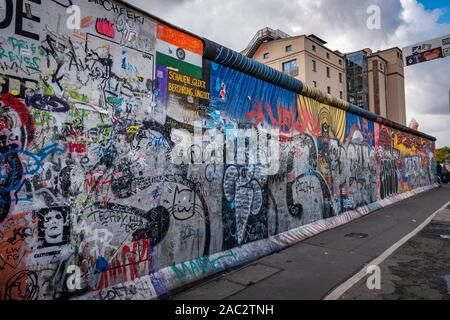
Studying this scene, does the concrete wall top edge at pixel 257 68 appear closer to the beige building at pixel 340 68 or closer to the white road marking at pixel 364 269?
the white road marking at pixel 364 269

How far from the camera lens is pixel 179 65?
4.50 m

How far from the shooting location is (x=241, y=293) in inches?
154

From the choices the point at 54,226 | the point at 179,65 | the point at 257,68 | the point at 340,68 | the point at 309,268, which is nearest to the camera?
the point at 54,226

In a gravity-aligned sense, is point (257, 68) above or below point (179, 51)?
above

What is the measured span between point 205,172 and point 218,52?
7.08ft

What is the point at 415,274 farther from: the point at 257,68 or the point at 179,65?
the point at 179,65

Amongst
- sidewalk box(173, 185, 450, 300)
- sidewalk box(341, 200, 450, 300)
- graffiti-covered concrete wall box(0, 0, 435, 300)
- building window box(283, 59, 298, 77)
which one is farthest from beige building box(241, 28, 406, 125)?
graffiti-covered concrete wall box(0, 0, 435, 300)

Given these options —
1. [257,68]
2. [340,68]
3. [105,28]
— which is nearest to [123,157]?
[105,28]

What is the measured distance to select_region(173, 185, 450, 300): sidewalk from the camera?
392cm

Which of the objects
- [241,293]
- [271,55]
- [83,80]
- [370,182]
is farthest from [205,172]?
[271,55]

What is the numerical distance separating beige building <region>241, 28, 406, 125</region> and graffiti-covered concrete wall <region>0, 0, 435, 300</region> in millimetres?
29726

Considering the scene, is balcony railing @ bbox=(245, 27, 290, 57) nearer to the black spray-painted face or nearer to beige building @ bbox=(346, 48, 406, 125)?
beige building @ bbox=(346, 48, 406, 125)

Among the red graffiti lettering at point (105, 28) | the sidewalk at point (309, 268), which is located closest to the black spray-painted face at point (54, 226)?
the sidewalk at point (309, 268)

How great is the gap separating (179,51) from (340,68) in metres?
43.6
